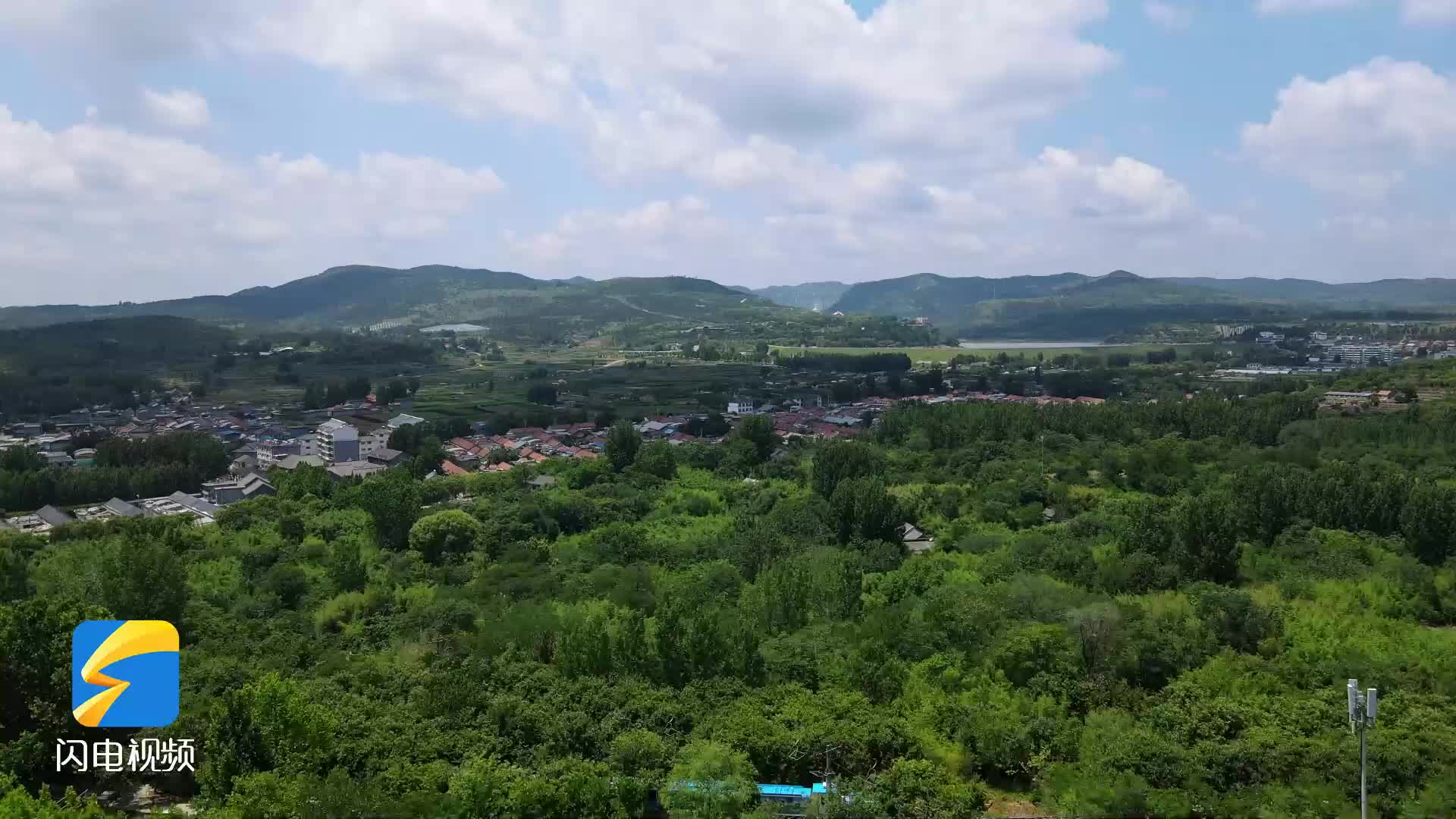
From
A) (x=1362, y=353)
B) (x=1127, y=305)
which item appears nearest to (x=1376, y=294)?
(x=1127, y=305)

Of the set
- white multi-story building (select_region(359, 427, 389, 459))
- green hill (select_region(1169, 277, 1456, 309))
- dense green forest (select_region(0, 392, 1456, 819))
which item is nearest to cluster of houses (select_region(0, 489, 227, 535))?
dense green forest (select_region(0, 392, 1456, 819))

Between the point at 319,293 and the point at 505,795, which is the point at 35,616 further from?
the point at 319,293

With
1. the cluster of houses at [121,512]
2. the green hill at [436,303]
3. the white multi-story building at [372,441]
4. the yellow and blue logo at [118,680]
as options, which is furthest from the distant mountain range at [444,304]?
the yellow and blue logo at [118,680]

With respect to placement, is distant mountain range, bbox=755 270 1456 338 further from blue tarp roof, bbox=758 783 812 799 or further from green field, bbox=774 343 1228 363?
blue tarp roof, bbox=758 783 812 799

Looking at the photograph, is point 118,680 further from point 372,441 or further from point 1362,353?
point 1362,353

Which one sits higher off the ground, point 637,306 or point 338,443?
point 637,306

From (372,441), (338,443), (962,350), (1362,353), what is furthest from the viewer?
(962,350)

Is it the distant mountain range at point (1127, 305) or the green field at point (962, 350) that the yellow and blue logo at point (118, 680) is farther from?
the distant mountain range at point (1127, 305)
